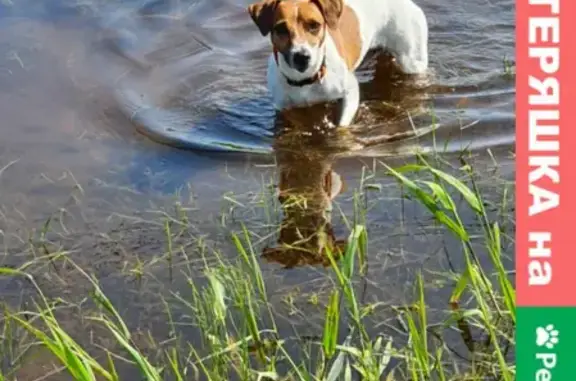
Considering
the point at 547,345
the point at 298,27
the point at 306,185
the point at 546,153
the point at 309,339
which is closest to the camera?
the point at 547,345

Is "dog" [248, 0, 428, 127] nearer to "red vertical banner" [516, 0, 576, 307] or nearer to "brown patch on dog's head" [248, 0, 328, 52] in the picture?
"brown patch on dog's head" [248, 0, 328, 52]

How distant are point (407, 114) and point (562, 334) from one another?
3.27m

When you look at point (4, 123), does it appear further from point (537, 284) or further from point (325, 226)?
point (537, 284)

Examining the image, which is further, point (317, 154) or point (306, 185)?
point (317, 154)

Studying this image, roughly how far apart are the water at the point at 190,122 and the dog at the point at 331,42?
0.43 ft

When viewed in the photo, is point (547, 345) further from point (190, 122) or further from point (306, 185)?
point (190, 122)

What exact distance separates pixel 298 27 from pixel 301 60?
0.59 feet

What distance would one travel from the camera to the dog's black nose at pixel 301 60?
19.6 ft

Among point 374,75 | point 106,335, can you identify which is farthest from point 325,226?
point 374,75

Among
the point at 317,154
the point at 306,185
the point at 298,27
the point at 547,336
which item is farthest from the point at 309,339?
the point at 298,27

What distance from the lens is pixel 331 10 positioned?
241 inches

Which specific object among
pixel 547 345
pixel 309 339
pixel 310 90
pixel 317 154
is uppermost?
pixel 310 90

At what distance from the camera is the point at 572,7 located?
362cm

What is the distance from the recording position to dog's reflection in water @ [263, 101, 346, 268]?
4.77m
